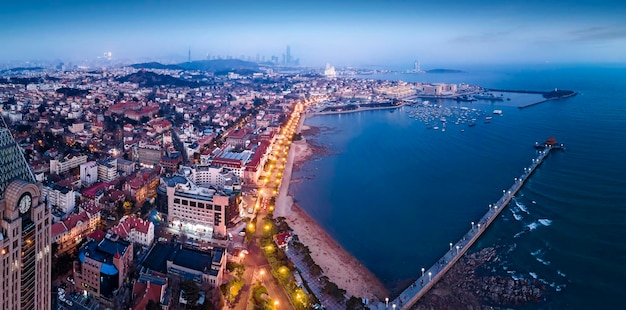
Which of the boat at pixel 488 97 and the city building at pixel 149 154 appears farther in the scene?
the boat at pixel 488 97

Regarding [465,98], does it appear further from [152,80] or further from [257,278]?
Answer: [257,278]

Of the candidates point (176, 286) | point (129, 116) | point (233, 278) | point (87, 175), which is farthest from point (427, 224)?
point (129, 116)

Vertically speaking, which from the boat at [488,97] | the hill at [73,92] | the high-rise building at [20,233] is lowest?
the high-rise building at [20,233]

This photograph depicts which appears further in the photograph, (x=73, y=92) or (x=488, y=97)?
(x=488, y=97)

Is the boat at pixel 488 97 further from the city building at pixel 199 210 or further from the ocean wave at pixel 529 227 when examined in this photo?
the city building at pixel 199 210

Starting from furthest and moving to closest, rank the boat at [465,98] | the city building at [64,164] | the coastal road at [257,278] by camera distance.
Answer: the boat at [465,98], the city building at [64,164], the coastal road at [257,278]

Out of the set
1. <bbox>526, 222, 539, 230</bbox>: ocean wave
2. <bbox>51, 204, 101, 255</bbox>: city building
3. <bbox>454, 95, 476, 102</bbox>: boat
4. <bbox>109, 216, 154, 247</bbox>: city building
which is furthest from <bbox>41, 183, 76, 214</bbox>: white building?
<bbox>454, 95, 476, 102</bbox>: boat

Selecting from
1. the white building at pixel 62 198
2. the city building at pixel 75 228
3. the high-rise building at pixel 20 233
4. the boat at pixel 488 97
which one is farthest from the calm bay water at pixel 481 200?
the boat at pixel 488 97

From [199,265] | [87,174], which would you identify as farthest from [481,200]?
[87,174]
